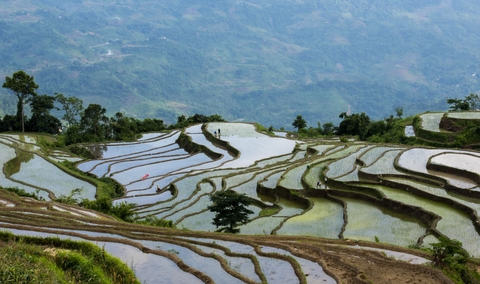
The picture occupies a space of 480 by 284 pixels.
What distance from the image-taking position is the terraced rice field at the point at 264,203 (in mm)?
11523

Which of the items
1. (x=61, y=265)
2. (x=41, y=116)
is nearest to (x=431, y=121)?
(x=41, y=116)

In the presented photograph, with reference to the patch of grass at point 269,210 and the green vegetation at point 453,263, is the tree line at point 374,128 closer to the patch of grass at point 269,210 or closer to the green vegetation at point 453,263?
the patch of grass at point 269,210

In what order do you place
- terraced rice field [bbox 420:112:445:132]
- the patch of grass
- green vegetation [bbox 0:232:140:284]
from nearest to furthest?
1. green vegetation [bbox 0:232:140:284]
2. the patch of grass
3. terraced rice field [bbox 420:112:445:132]

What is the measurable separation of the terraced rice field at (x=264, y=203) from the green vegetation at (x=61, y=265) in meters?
0.73

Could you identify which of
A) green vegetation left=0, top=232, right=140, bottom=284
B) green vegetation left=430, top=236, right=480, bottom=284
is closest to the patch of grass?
green vegetation left=430, top=236, right=480, bottom=284

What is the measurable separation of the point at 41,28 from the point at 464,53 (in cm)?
13181

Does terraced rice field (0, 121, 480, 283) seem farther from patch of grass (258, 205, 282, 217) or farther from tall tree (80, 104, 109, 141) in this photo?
tall tree (80, 104, 109, 141)

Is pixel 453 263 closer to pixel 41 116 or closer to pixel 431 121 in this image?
pixel 431 121

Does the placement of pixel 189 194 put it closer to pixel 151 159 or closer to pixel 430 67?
pixel 151 159

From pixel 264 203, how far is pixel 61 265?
12965 millimetres

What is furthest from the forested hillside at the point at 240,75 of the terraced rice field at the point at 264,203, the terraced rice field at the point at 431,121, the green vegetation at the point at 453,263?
the green vegetation at the point at 453,263

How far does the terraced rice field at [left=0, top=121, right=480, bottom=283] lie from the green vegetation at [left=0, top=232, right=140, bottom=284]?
733mm

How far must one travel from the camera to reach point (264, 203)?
21703mm

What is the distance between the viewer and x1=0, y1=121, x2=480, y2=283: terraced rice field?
11523 millimetres
